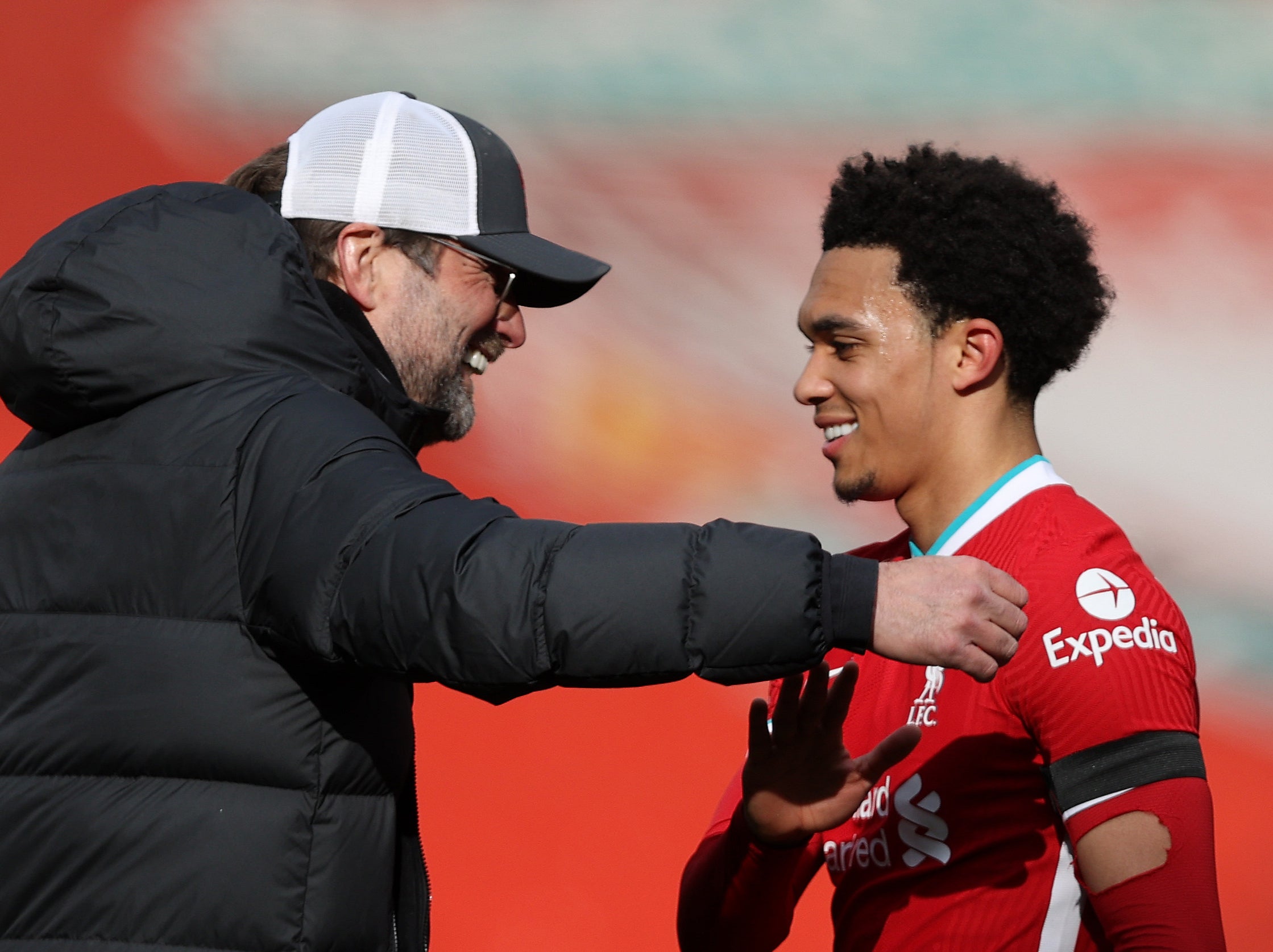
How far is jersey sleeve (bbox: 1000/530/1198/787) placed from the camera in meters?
1.37

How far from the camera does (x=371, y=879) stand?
119 cm

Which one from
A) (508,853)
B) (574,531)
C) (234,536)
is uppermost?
(574,531)

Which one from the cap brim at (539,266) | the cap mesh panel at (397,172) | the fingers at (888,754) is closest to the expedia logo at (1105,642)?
the fingers at (888,754)

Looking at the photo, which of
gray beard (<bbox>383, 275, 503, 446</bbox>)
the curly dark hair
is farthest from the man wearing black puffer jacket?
the curly dark hair

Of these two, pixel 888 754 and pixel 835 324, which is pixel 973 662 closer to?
pixel 888 754

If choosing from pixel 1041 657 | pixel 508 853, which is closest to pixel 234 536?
pixel 1041 657

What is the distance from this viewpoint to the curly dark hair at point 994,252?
1.75 metres

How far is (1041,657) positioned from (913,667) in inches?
10.2

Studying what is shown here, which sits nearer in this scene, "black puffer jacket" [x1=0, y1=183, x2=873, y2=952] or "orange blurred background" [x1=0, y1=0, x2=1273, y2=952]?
"black puffer jacket" [x1=0, y1=183, x2=873, y2=952]

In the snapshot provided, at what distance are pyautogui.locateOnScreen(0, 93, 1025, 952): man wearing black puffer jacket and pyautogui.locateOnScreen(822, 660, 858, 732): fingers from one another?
0.44 m

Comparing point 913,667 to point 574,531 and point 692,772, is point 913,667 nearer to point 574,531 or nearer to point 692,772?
point 574,531

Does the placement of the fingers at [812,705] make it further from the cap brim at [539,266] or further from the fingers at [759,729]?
the cap brim at [539,266]

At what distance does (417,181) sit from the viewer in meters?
1.61

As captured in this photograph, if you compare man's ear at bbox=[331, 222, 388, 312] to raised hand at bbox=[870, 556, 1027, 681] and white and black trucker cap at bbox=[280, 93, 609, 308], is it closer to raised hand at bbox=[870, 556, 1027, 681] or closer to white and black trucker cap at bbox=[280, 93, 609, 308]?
white and black trucker cap at bbox=[280, 93, 609, 308]
